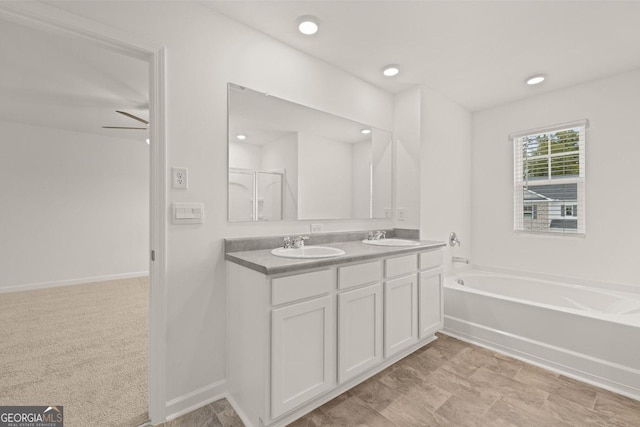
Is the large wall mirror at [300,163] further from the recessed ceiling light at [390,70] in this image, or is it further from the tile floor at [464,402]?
the tile floor at [464,402]

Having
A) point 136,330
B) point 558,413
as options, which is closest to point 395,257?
point 558,413

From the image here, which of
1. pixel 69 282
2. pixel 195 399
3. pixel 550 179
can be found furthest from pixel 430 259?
pixel 69 282

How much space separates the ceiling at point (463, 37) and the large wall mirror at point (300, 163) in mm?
476

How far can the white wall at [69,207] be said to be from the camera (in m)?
3.90

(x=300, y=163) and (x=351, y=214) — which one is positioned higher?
(x=300, y=163)

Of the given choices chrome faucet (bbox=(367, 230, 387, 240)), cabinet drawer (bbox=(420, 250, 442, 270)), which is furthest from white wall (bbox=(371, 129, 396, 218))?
cabinet drawer (bbox=(420, 250, 442, 270))

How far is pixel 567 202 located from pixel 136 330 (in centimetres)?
448

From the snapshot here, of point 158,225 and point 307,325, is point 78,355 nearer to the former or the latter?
point 158,225

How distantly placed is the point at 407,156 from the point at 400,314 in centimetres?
156

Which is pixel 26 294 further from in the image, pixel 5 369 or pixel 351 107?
pixel 351 107

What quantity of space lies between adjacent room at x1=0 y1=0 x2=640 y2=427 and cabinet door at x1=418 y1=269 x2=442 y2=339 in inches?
1.1

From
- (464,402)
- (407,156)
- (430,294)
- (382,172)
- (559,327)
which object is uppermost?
(407,156)

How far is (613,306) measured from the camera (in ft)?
7.87

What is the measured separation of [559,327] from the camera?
6.77 ft
